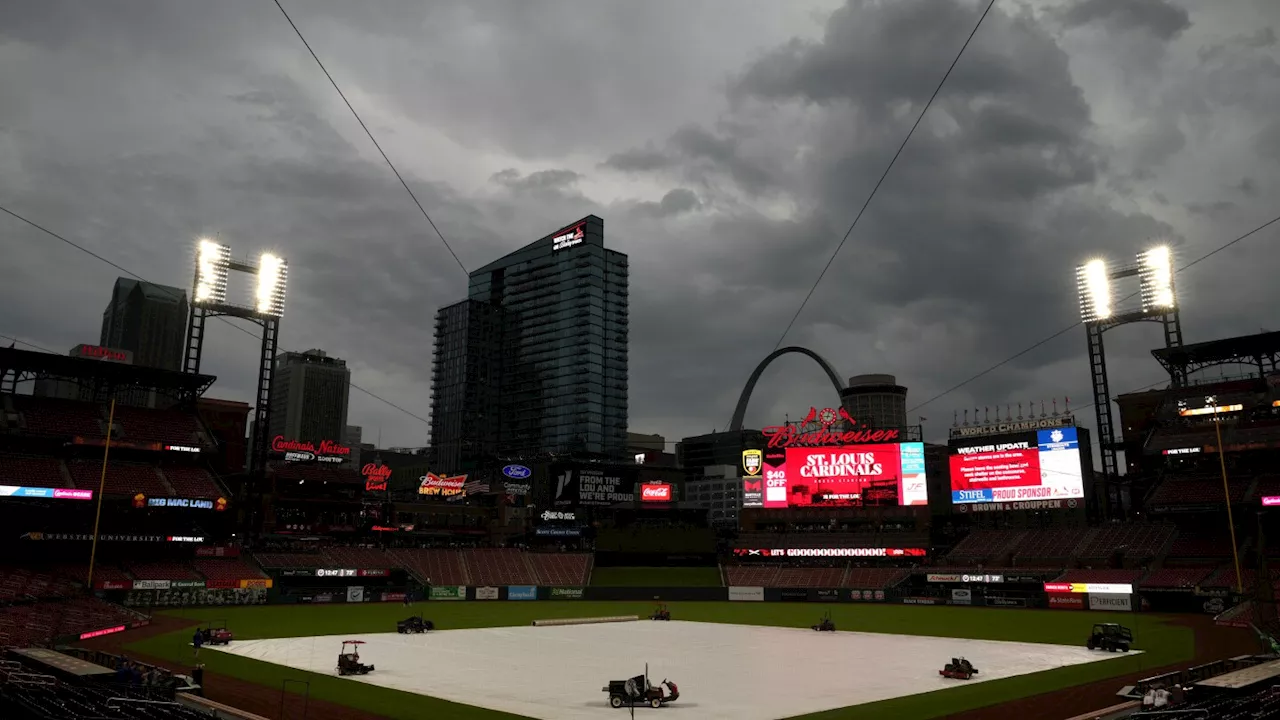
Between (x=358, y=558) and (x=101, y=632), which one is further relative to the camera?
(x=358, y=558)

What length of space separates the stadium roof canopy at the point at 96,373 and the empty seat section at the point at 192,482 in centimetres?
904

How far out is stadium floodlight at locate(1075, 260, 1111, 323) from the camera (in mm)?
82062

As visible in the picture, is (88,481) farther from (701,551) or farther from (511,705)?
(701,551)

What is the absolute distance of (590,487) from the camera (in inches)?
4139

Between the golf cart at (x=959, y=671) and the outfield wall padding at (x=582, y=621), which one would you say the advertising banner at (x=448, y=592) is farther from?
the golf cart at (x=959, y=671)

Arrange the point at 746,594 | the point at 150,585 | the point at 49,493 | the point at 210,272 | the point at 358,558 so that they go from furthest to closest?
1. the point at 746,594
2. the point at 358,558
3. the point at 210,272
4. the point at 150,585
5. the point at 49,493

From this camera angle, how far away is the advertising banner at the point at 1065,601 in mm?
66375

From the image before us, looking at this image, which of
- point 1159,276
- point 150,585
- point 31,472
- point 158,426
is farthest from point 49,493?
point 1159,276

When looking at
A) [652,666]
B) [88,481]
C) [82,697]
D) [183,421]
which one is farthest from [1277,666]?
[183,421]

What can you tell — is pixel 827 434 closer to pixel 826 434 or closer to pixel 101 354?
pixel 826 434

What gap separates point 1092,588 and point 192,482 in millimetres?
76707

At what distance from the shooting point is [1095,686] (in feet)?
99.3

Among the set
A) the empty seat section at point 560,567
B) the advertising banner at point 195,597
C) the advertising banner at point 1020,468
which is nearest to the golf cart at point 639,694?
the advertising banner at point 195,597

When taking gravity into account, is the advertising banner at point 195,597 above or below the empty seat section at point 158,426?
below
